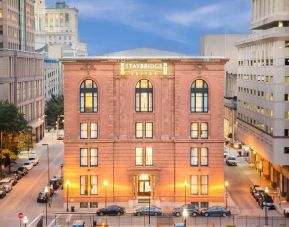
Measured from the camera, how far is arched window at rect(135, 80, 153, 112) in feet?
274

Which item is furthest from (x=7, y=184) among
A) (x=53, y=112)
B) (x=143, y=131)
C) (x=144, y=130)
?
(x=53, y=112)

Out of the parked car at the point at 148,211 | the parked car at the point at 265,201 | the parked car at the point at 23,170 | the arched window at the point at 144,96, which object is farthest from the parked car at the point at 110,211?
the parked car at the point at 23,170

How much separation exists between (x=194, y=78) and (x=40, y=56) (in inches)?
3389

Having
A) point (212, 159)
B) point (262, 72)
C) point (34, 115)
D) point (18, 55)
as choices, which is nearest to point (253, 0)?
point (262, 72)

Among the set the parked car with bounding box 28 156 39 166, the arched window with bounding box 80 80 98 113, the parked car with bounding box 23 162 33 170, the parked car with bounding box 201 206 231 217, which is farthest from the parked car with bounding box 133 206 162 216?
the parked car with bounding box 28 156 39 166

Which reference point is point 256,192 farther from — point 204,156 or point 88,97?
point 88,97

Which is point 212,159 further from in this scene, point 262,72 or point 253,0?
point 253,0

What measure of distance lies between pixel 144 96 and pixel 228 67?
9055cm

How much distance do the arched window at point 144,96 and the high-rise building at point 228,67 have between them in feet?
227

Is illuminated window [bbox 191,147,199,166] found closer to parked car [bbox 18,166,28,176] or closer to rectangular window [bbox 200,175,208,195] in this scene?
rectangular window [bbox 200,175,208,195]

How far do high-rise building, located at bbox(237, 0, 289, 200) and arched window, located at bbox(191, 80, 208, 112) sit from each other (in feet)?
42.1

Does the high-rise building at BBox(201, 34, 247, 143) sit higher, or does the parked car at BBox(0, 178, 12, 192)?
the high-rise building at BBox(201, 34, 247, 143)

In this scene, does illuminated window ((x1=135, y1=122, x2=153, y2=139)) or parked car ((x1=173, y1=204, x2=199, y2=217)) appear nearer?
parked car ((x1=173, y1=204, x2=199, y2=217))

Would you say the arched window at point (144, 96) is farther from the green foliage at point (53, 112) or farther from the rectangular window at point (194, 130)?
the green foliage at point (53, 112)
